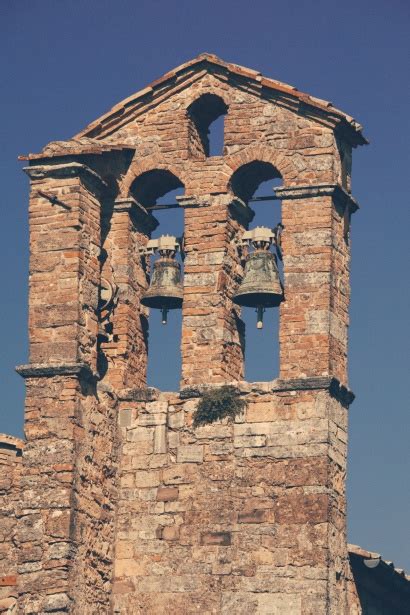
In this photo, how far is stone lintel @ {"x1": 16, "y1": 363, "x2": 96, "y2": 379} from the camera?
27797mm

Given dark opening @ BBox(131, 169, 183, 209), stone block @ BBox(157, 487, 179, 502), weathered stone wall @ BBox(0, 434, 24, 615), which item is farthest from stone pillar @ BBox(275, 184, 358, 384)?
weathered stone wall @ BBox(0, 434, 24, 615)

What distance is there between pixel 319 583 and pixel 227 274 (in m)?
3.59

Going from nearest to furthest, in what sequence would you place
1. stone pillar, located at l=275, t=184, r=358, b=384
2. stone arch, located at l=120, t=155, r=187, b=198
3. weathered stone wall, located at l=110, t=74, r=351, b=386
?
stone pillar, located at l=275, t=184, r=358, b=384 < weathered stone wall, located at l=110, t=74, r=351, b=386 < stone arch, located at l=120, t=155, r=187, b=198

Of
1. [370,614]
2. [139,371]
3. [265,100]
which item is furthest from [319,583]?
[265,100]

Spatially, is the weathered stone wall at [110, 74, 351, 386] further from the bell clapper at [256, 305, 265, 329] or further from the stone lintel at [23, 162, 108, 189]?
the stone lintel at [23, 162, 108, 189]

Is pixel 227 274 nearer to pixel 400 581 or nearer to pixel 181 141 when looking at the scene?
pixel 181 141

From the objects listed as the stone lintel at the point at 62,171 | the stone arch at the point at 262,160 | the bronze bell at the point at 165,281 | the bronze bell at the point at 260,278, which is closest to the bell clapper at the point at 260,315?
the bronze bell at the point at 260,278

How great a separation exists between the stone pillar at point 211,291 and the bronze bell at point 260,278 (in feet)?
0.57

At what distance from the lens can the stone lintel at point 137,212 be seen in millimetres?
29125

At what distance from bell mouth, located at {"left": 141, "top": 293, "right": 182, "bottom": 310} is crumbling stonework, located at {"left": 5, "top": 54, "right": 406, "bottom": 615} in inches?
7.5

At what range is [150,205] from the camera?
29.5m

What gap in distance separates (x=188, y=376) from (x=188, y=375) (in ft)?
0.03

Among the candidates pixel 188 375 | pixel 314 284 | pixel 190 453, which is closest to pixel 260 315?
pixel 314 284

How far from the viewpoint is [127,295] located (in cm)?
2897
